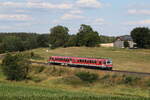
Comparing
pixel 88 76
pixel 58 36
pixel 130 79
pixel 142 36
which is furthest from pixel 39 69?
pixel 58 36

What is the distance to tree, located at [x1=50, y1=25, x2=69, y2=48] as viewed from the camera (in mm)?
170375

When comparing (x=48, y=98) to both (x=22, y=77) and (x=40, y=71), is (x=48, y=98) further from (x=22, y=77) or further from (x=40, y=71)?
(x=40, y=71)

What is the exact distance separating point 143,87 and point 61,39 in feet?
422

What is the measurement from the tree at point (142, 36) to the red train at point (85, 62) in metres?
66.4

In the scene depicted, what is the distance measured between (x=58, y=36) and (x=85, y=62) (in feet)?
355

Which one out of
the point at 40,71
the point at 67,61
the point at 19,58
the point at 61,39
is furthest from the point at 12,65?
the point at 61,39

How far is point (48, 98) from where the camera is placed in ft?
57.9

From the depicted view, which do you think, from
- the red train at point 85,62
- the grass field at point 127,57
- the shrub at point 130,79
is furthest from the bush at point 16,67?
the shrub at point 130,79

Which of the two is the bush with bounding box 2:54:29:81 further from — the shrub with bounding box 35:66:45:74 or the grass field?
the grass field

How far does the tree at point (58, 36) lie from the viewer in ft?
559

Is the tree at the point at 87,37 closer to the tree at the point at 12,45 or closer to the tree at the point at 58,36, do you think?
the tree at the point at 58,36

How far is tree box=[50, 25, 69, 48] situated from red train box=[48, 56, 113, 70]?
319ft

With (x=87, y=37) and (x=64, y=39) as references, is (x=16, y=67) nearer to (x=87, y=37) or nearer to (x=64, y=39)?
(x=87, y=37)

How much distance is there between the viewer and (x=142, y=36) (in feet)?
425
